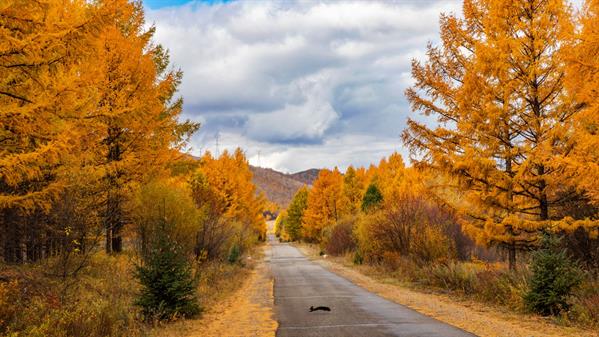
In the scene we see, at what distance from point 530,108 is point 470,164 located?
2.69m

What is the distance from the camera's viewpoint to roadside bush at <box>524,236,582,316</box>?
12523 mm

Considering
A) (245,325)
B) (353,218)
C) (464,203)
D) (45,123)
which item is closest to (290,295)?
(245,325)

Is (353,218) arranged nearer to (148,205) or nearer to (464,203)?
(464,203)

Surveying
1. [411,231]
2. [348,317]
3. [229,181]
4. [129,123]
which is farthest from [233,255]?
[229,181]

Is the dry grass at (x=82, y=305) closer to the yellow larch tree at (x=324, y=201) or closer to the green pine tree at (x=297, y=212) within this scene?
Result: the yellow larch tree at (x=324, y=201)

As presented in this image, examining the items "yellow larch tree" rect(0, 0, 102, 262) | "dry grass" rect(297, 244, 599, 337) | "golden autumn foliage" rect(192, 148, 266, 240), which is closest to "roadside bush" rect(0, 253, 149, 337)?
"yellow larch tree" rect(0, 0, 102, 262)

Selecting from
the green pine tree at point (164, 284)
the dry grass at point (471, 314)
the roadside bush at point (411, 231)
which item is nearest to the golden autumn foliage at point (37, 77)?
the green pine tree at point (164, 284)

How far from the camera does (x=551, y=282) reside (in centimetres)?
1273

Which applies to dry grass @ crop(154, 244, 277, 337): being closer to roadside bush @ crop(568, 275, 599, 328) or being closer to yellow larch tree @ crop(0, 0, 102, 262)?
yellow larch tree @ crop(0, 0, 102, 262)

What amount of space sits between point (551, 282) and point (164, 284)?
9742 mm

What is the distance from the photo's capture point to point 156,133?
2061 cm

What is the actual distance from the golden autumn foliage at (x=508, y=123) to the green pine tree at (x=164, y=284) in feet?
31.8

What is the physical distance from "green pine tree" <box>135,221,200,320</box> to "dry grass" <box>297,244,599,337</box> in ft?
20.7

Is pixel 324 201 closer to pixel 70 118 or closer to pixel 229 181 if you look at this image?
pixel 229 181
